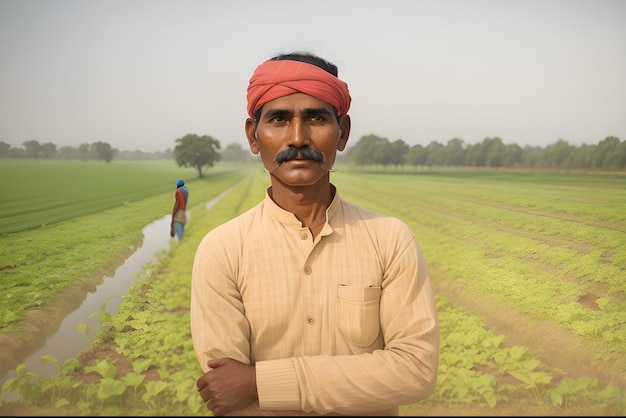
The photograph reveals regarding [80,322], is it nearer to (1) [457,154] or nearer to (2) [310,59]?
(2) [310,59]

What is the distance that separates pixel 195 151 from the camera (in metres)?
6.84

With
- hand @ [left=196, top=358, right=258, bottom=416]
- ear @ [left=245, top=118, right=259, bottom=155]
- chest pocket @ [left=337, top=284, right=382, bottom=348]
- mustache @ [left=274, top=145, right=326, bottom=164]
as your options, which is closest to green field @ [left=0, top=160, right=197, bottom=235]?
ear @ [left=245, top=118, right=259, bottom=155]

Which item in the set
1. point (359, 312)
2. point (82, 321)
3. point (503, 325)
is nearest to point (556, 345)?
point (503, 325)

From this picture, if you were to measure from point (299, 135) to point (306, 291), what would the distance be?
790mm

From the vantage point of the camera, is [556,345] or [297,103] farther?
[556,345]

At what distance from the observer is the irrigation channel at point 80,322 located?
14.6ft

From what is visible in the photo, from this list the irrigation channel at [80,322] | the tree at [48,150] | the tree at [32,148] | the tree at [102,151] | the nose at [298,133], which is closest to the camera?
the nose at [298,133]

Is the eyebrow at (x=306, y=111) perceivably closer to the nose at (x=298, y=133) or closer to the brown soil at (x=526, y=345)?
the nose at (x=298, y=133)

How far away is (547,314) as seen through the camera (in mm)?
5352

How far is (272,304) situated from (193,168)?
17.2 feet

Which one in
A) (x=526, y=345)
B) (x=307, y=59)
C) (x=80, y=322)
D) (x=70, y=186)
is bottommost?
(x=526, y=345)

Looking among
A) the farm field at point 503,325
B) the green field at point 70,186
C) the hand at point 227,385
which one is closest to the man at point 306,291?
the hand at point 227,385

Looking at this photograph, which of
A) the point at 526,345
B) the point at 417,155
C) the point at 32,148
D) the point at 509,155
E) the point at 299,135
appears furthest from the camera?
the point at 417,155

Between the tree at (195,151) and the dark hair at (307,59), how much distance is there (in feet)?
13.9
